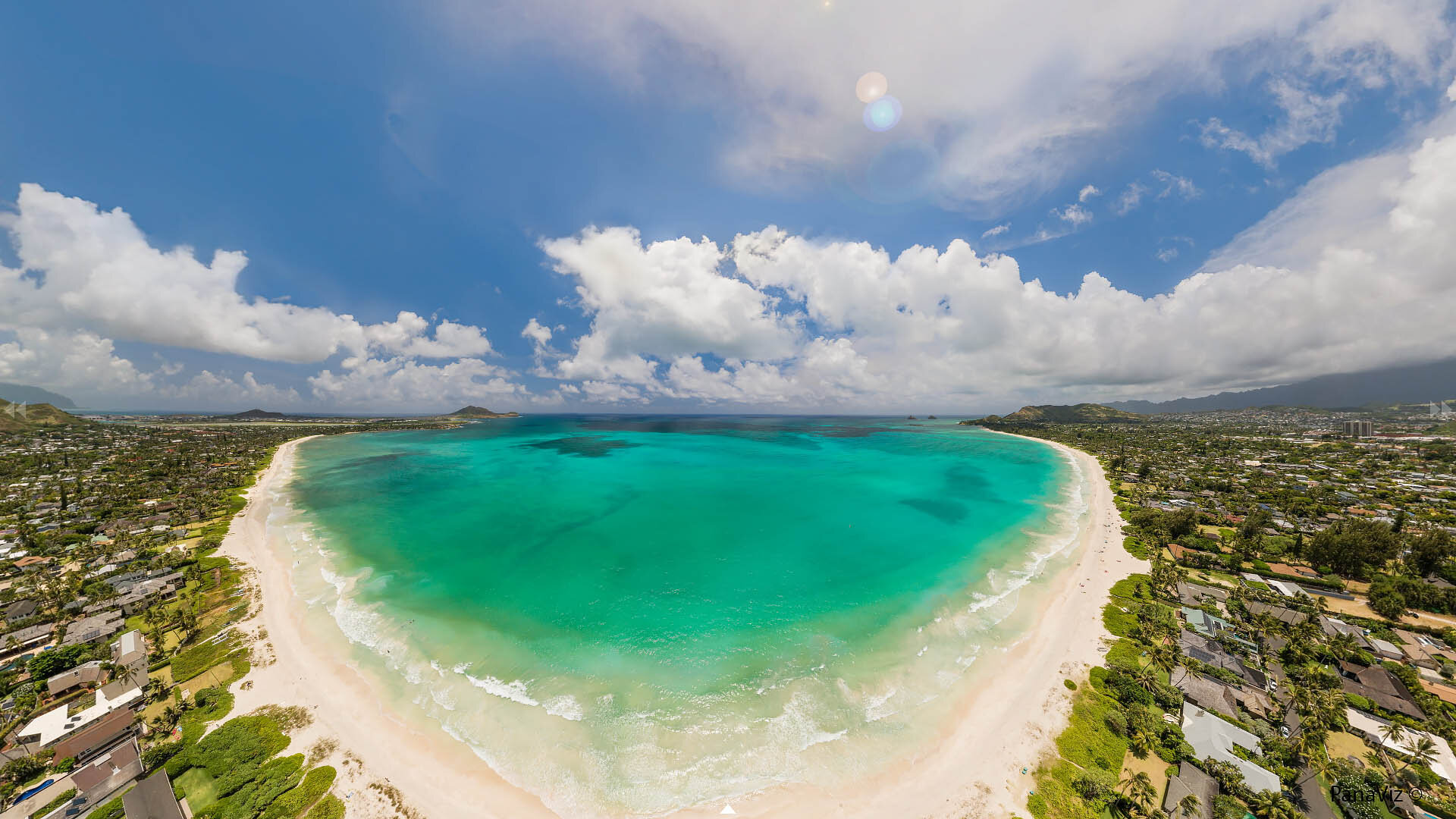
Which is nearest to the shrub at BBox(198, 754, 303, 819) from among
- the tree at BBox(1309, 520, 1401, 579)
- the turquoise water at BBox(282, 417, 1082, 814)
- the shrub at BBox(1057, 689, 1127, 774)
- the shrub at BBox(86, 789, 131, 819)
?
the shrub at BBox(86, 789, 131, 819)

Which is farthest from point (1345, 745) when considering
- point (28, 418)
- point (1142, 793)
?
point (28, 418)

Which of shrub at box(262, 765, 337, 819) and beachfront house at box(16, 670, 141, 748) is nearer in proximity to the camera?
shrub at box(262, 765, 337, 819)

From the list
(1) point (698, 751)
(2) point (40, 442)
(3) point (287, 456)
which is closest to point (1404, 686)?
(1) point (698, 751)

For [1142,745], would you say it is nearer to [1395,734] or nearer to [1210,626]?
[1395,734]

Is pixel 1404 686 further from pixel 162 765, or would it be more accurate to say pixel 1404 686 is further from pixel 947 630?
pixel 162 765

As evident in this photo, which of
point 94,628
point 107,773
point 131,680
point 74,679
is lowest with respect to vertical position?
point 107,773

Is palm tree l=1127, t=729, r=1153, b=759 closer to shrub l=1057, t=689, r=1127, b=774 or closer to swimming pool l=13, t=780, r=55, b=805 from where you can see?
shrub l=1057, t=689, r=1127, b=774
